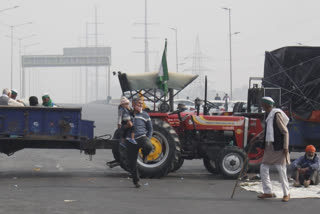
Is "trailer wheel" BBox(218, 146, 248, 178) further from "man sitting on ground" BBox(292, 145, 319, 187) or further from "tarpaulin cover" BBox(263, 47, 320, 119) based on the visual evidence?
"tarpaulin cover" BBox(263, 47, 320, 119)

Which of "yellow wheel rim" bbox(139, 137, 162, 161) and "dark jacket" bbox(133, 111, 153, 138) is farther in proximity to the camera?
"yellow wheel rim" bbox(139, 137, 162, 161)

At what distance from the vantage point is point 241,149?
14.7 meters

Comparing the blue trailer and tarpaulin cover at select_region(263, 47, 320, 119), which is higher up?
tarpaulin cover at select_region(263, 47, 320, 119)

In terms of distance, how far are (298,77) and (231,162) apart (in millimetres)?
3420

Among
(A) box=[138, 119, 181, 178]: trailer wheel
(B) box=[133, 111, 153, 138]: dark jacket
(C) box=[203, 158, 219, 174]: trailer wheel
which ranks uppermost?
(B) box=[133, 111, 153, 138]: dark jacket

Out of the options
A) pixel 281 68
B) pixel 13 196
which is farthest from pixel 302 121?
pixel 13 196

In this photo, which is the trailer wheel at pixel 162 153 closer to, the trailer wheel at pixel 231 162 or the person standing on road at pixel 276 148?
the trailer wheel at pixel 231 162

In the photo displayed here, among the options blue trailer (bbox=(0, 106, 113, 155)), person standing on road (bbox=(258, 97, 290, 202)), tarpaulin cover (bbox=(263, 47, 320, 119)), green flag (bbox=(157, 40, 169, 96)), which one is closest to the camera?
person standing on road (bbox=(258, 97, 290, 202))

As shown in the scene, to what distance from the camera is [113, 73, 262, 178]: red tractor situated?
1452 cm

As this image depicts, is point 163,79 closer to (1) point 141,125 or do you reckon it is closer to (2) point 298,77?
(1) point 141,125

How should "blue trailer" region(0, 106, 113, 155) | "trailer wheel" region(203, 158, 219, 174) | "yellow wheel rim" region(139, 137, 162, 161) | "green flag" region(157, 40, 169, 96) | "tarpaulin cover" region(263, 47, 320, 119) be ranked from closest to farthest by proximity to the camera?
"blue trailer" region(0, 106, 113, 155) → "yellow wheel rim" region(139, 137, 162, 161) → "green flag" region(157, 40, 169, 96) → "trailer wheel" region(203, 158, 219, 174) → "tarpaulin cover" region(263, 47, 320, 119)

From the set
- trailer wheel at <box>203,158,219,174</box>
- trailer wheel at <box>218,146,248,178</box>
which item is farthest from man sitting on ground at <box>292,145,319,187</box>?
trailer wheel at <box>203,158,219,174</box>

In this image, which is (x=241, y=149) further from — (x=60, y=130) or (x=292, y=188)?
(x=60, y=130)

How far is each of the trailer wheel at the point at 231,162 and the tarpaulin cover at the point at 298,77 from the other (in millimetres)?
2175
